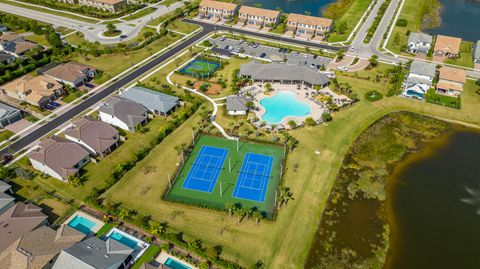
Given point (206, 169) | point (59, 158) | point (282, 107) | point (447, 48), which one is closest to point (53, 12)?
point (59, 158)

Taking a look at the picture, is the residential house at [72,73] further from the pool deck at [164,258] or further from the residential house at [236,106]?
the pool deck at [164,258]

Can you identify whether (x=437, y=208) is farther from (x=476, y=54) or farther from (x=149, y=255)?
(x=476, y=54)

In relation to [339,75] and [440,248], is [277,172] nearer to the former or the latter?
[440,248]

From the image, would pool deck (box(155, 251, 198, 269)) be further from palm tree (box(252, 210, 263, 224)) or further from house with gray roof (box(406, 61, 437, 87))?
house with gray roof (box(406, 61, 437, 87))

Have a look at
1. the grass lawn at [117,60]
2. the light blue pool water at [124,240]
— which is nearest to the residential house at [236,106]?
the grass lawn at [117,60]

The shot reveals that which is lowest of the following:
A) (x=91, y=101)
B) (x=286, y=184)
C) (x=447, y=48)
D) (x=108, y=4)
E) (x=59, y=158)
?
(x=286, y=184)

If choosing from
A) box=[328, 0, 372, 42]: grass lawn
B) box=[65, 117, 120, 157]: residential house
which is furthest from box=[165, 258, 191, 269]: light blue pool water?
box=[328, 0, 372, 42]: grass lawn
